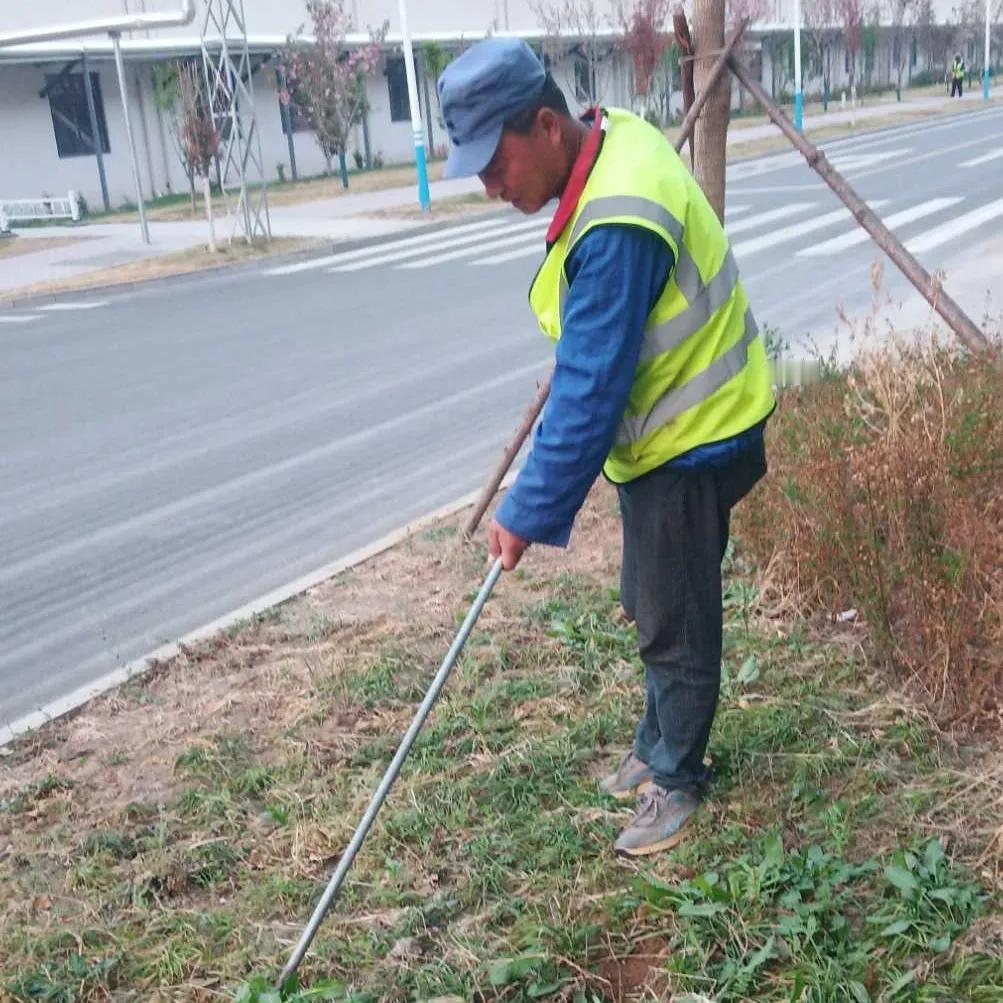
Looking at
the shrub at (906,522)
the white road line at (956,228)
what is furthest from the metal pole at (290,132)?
the shrub at (906,522)

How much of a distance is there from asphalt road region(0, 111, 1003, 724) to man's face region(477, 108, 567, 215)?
9.12 ft

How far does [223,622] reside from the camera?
4820 mm

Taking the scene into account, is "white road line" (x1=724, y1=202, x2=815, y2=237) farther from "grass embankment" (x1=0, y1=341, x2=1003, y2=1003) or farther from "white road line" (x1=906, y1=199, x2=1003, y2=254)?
"grass embankment" (x1=0, y1=341, x2=1003, y2=1003)

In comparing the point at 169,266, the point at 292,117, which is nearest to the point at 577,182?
the point at 169,266

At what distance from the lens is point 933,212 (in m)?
15.7

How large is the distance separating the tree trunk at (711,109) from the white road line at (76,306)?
1064 centimetres

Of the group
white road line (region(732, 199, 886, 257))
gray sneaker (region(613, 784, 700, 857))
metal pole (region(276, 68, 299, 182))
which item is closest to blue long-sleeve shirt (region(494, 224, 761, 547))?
gray sneaker (region(613, 784, 700, 857))

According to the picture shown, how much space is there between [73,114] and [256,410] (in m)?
22.5

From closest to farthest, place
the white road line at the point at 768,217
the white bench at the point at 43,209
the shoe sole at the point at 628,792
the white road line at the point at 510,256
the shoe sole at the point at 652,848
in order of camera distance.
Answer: the shoe sole at the point at 652,848 → the shoe sole at the point at 628,792 → the white road line at the point at 510,256 → the white road line at the point at 768,217 → the white bench at the point at 43,209

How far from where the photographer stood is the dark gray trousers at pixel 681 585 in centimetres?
277

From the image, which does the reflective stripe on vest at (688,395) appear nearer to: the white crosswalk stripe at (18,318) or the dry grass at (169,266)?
the white crosswalk stripe at (18,318)

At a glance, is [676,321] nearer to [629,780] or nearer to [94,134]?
[629,780]

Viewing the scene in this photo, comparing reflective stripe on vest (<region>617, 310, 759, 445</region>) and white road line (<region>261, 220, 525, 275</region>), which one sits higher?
reflective stripe on vest (<region>617, 310, 759, 445</region>)

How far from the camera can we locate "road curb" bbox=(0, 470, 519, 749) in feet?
13.7
